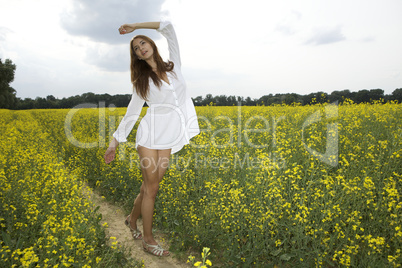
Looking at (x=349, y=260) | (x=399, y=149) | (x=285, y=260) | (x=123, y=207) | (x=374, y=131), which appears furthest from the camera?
(x=374, y=131)

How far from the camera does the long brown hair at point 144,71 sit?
2.85 meters

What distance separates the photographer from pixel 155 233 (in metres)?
3.81

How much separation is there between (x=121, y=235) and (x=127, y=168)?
1.43 metres

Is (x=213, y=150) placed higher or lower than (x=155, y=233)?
higher

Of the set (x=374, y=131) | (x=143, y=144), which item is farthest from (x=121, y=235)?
(x=374, y=131)

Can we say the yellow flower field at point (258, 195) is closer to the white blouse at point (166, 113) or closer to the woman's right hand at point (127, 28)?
the white blouse at point (166, 113)

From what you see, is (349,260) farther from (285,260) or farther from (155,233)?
(155,233)

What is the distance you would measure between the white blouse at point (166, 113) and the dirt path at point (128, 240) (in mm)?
1162

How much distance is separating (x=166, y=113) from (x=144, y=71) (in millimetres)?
526

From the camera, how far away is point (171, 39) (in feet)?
10.1

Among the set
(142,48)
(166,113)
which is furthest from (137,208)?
(142,48)

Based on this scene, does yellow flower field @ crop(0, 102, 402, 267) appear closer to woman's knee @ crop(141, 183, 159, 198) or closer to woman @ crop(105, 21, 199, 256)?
woman's knee @ crop(141, 183, 159, 198)

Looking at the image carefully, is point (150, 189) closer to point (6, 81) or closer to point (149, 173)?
point (149, 173)

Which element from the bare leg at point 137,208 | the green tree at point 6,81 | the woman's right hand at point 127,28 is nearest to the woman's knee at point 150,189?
the bare leg at point 137,208
